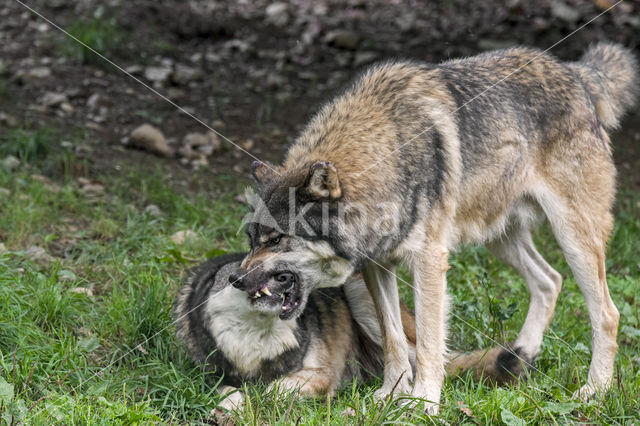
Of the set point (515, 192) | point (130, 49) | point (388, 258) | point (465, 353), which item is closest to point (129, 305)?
point (388, 258)

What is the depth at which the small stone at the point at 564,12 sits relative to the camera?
1124 cm

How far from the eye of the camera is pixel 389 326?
171 inches

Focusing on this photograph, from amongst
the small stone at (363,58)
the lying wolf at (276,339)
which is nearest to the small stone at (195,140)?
the small stone at (363,58)

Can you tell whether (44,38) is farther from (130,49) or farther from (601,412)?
(601,412)

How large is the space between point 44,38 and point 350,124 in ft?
22.7

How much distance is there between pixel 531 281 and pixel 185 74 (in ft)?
19.8

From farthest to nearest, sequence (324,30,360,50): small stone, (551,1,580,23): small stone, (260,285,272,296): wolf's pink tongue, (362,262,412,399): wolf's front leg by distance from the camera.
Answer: (551,1,580,23): small stone → (324,30,360,50): small stone → (362,262,412,399): wolf's front leg → (260,285,272,296): wolf's pink tongue

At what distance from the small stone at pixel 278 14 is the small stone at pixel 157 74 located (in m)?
2.88

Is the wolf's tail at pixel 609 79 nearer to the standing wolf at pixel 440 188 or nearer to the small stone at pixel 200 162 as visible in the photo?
the standing wolf at pixel 440 188

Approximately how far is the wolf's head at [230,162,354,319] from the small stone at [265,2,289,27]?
8.49 metres

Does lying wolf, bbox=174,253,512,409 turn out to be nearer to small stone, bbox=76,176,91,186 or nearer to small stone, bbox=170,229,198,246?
small stone, bbox=170,229,198,246

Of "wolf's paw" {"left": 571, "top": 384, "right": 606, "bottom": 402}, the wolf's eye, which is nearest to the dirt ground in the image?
the wolf's eye

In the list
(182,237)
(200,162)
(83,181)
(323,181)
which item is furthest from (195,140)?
(323,181)

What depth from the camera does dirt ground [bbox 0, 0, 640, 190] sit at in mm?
7871
